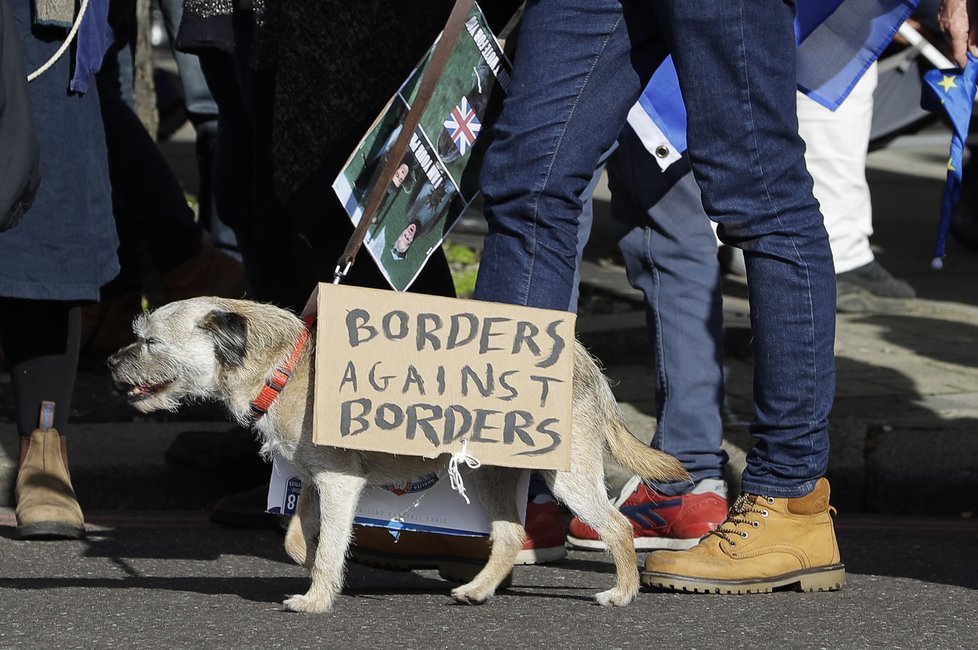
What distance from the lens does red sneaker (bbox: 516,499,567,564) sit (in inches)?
158

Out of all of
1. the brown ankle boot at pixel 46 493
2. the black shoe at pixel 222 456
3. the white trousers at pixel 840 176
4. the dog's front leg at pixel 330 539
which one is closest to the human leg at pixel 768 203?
the dog's front leg at pixel 330 539

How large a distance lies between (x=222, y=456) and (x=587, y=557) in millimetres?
1177

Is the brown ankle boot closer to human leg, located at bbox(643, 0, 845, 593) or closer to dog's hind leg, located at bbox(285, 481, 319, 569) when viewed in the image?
dog's hind leg, located at bbox(285, 481, 319, 569)

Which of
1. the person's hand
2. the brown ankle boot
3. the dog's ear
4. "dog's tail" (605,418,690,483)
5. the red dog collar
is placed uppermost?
the person's hand

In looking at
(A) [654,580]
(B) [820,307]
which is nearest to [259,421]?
(A) [654,580]

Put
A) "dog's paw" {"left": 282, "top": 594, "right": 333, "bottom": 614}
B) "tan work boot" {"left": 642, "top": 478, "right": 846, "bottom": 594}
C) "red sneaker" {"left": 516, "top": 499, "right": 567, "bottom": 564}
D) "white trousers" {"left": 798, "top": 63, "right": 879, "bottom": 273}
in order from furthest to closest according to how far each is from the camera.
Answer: "white trousers" {"left": 798, "top": 63, "right": 879, "bottom": 273} → "red sneaker" {"left": 516, "top": 499, "right": 567, "bottom": 564} → "tan work boot" {"left": 642, "top": 478, "right": 846, "bottom": 594} → "dog's paw" {"left": 282, "top": 594, "right": 333, "bottom": 614}

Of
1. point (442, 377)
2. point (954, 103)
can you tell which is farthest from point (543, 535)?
point (954, 103)

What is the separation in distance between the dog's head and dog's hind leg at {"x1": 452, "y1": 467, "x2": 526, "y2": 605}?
24.6 inches

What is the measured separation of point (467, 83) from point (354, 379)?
818 millimetres

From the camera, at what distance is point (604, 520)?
3.49m

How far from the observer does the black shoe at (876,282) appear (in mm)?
7395

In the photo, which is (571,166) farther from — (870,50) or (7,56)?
(7,56)

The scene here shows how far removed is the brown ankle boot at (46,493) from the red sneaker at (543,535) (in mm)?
1229

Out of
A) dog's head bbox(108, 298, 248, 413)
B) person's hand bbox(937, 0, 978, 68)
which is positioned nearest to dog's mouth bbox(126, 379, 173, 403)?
dog's head bbox(108, 298, 248, 413)
